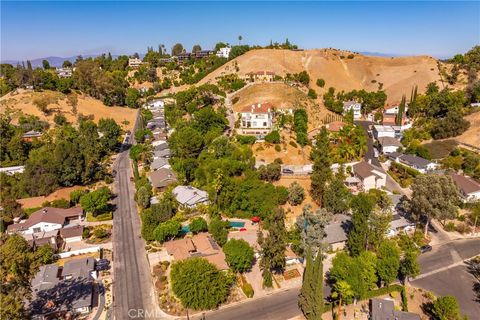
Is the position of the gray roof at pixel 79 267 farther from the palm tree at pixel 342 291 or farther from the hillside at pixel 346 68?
the hillside at pixel 346 68

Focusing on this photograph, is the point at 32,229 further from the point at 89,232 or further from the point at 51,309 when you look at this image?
the point at 51,309

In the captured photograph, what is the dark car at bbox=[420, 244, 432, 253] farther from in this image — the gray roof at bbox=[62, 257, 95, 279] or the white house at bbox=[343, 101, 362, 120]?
the white house at bbox=[343, 101, 362, 120]

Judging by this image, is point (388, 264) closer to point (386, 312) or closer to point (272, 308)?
point (386, 312)

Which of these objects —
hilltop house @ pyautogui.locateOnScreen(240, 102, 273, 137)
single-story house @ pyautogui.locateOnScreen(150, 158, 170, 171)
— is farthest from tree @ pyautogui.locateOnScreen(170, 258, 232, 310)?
hilltop house @ pyautogui.locateOnScreen(240, 102, 273, 137)

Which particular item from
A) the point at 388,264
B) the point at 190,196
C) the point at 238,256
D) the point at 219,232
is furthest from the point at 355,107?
the point at 238,256

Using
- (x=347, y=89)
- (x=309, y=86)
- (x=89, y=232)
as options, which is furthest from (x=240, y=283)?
(x=347, y=89)
